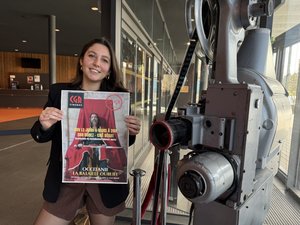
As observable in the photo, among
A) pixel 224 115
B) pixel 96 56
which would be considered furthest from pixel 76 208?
pixel 224 115

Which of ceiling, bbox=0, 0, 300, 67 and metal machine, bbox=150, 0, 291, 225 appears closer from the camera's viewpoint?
metal machine, bbox=150, 0, 291, 225

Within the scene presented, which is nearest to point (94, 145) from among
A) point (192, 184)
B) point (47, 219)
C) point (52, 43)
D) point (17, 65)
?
point (47, 219)

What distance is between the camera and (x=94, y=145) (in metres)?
0.98

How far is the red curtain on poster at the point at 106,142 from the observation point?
0.95 metres

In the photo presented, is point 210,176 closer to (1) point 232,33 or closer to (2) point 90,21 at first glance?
(1) point 232,33

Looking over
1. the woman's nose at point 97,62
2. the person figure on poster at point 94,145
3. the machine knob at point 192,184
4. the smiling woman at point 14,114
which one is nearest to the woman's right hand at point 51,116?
the person figure on poster at point 94,145

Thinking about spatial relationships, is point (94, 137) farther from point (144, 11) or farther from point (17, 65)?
point (17, 65)

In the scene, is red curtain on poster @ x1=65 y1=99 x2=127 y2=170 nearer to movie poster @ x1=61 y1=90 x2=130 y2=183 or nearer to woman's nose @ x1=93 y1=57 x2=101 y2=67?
movie poster @ x1=61 y1=90 x2=130 y2=183

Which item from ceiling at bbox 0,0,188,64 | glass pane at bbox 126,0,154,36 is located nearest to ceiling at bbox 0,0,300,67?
ceiling at bbox 0,0,188,64

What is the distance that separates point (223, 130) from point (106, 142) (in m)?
0.55

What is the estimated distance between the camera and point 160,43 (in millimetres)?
5191

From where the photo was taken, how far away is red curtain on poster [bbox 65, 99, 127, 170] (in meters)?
0.95

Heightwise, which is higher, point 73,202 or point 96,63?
point 96,63

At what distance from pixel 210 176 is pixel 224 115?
0.17 meters
